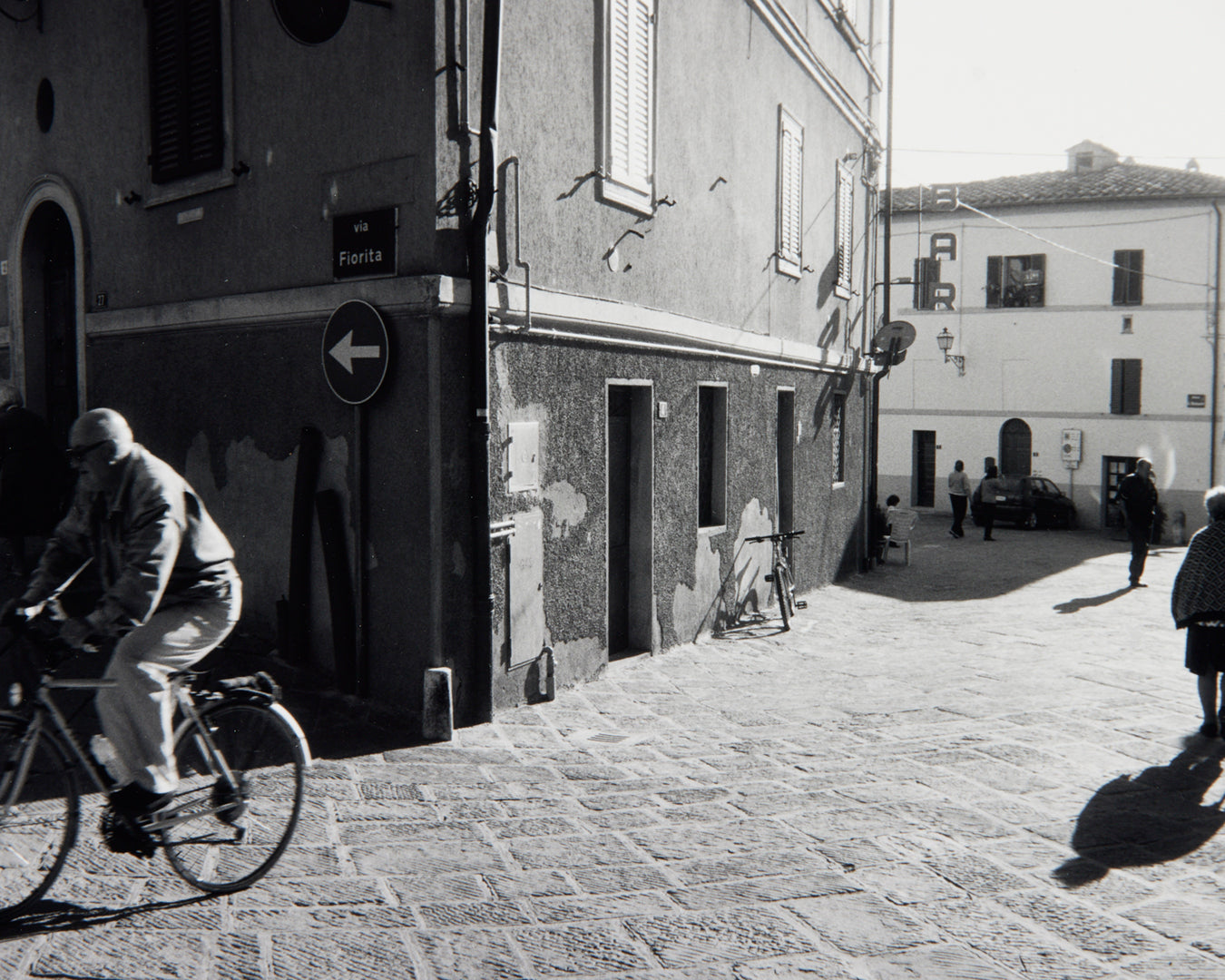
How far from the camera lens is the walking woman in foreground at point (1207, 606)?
22.4ft

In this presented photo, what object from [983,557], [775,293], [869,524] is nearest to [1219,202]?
[983,557]

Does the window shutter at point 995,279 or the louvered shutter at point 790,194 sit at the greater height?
the window shutter at point 995,279

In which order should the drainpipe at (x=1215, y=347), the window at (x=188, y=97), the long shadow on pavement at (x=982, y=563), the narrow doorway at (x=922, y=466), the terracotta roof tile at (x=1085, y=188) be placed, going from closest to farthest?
1. the window at (x=188, y=97)
2. the long shadow on pavement at (x=982, y=563)
3. the drainpipe at (x=1215, y=347)
4. the terracotta roof tile at (x=1085, y=188)
5. the narrow doorway at (x=922, y=466)

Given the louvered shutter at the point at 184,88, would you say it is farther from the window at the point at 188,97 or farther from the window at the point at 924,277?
the window at the point at 924,277

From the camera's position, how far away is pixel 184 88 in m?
8.13

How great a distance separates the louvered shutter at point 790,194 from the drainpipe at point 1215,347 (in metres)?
20.2

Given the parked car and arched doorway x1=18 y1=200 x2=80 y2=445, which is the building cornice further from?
the parked car

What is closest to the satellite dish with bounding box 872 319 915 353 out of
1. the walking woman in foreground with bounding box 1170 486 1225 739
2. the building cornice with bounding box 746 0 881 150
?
the building cornice with bounding box 746 0 881 150

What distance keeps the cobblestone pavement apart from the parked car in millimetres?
19759

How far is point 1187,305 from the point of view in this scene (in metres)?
29.3

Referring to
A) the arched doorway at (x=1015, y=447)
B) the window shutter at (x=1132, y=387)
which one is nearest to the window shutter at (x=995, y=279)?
the arched doorway at (x=1015, y=447)

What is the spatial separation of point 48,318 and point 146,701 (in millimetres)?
8024

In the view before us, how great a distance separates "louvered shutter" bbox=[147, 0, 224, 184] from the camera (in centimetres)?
789

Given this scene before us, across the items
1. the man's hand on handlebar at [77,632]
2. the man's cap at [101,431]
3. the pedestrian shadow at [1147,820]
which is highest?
the man's cap at [101,431]
